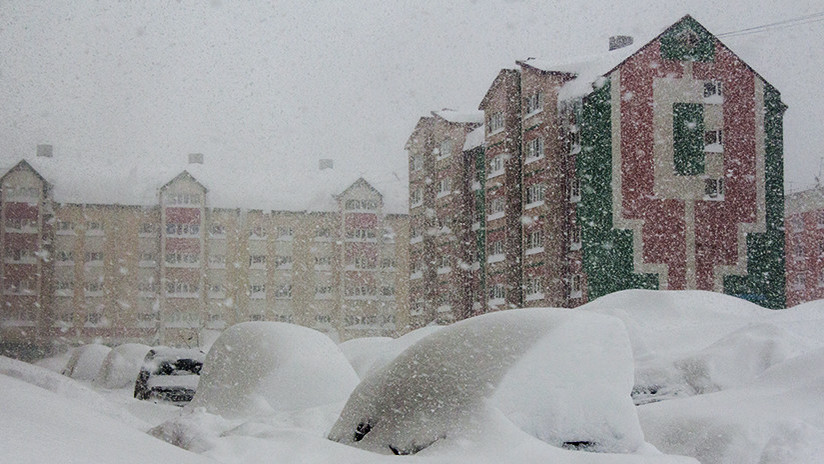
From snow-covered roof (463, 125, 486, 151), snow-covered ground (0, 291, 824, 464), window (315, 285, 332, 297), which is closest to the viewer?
snow-covered ground (0, 291, 824, 464)

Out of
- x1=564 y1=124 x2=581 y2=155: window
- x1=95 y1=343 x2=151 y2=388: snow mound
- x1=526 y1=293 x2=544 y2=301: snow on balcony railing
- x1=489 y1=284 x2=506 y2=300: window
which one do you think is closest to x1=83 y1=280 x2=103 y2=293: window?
x1=489 y1=284 x2=506 y2=300: window

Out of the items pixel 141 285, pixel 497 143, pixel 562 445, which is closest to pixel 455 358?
pixel 562 445

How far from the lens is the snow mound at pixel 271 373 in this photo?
750 cm

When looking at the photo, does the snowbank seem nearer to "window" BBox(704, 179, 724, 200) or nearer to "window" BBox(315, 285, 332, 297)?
"window" BBox(704, 179, 724, 200)

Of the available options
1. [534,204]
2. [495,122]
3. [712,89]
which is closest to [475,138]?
[495,122]

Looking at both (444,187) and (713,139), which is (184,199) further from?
(713,139)

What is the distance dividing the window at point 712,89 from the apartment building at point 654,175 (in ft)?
0.12

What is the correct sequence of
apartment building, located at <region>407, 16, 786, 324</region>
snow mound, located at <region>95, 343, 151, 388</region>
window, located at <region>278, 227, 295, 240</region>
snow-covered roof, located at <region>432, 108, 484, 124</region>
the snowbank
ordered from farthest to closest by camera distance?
window, located at <region>278, 227, 295, 240</region>, snow-covered roof, located at <region>432, 108, 484, 124</region>, apartment building, located at <region>407, 16, 786, 324</region>, snow mound, located at <region>95, 343, 151, 388</region>, the snowbank

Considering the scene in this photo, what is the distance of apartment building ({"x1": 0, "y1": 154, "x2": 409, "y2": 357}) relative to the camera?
171 ft

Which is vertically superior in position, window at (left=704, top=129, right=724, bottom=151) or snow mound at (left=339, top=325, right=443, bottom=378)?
window at (left=704, top=129, right=724, bottom=151)

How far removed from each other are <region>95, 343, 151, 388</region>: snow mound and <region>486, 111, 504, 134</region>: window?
19254 mm

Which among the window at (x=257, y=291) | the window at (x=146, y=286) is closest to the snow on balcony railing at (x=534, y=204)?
the window at (x=257, y=291)

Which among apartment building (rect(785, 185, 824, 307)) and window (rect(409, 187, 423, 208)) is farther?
apartment building (rect(785, 185, 824, 307))

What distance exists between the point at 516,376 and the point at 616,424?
56 centimetres
